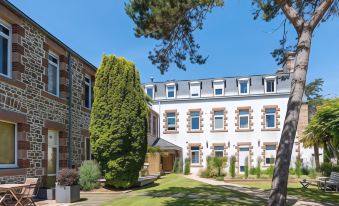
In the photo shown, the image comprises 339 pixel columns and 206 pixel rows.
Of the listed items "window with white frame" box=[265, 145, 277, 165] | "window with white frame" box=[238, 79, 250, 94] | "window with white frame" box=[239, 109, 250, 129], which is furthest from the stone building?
"window with white frame" box=[265, 145, 277, 165]

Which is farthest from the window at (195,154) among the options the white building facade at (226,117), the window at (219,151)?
the window at (219,151)

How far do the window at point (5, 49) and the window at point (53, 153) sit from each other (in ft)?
12.4

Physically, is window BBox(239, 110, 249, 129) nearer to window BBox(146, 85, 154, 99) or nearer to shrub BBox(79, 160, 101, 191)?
window BBox(146, 85, 154, 99)

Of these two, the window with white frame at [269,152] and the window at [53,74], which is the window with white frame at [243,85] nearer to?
the window with white frame at [269,152]

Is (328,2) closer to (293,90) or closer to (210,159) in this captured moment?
(293,90)

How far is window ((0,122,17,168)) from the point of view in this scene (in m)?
11.7

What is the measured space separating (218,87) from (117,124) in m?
21.4

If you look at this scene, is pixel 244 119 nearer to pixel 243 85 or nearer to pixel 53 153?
pixel 243 85

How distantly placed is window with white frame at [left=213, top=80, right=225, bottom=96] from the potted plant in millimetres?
24670

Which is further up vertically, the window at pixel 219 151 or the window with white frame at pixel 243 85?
the window with white frame at pixel 243 85

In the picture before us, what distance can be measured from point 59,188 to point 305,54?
28.1ft

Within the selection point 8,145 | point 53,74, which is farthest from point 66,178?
point 53,74

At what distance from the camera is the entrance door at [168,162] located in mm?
35500

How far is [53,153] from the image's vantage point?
1546cm
